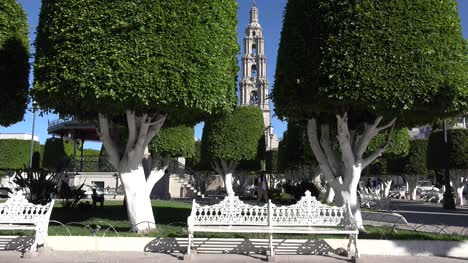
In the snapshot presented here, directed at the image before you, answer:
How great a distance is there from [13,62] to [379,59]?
877cm

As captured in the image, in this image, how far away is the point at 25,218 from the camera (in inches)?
317

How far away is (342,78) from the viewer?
9086 millimetres

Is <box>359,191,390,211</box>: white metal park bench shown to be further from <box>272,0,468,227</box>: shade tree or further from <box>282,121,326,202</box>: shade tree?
<box>272,0,468,227</box>: shade tree

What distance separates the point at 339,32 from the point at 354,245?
174 inches

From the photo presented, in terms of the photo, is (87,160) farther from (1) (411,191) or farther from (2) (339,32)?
(2) (339,32)

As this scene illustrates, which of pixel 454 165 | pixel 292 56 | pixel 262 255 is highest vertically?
pixel 292 56

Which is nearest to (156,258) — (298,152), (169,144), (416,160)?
(169,144)

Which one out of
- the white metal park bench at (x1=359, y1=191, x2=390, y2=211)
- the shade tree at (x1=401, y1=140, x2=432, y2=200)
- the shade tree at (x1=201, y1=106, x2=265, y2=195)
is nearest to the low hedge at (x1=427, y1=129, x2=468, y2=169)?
the white metal park bench at (x1=359, y1=191, x2=390, y2=211)

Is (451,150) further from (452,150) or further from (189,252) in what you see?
(189,252)

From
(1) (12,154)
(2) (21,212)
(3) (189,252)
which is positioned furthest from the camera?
(1) (12,154)

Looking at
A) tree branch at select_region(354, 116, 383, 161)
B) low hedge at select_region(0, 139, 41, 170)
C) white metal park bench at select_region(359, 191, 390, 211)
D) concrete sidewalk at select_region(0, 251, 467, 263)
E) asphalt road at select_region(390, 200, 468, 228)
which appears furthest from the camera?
low hedge at select_region(0, 139, 41, 170)

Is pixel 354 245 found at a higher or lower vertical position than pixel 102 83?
lower

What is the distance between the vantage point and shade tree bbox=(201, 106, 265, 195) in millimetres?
29141

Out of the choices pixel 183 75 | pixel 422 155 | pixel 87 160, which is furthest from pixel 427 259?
pixel 87 160
